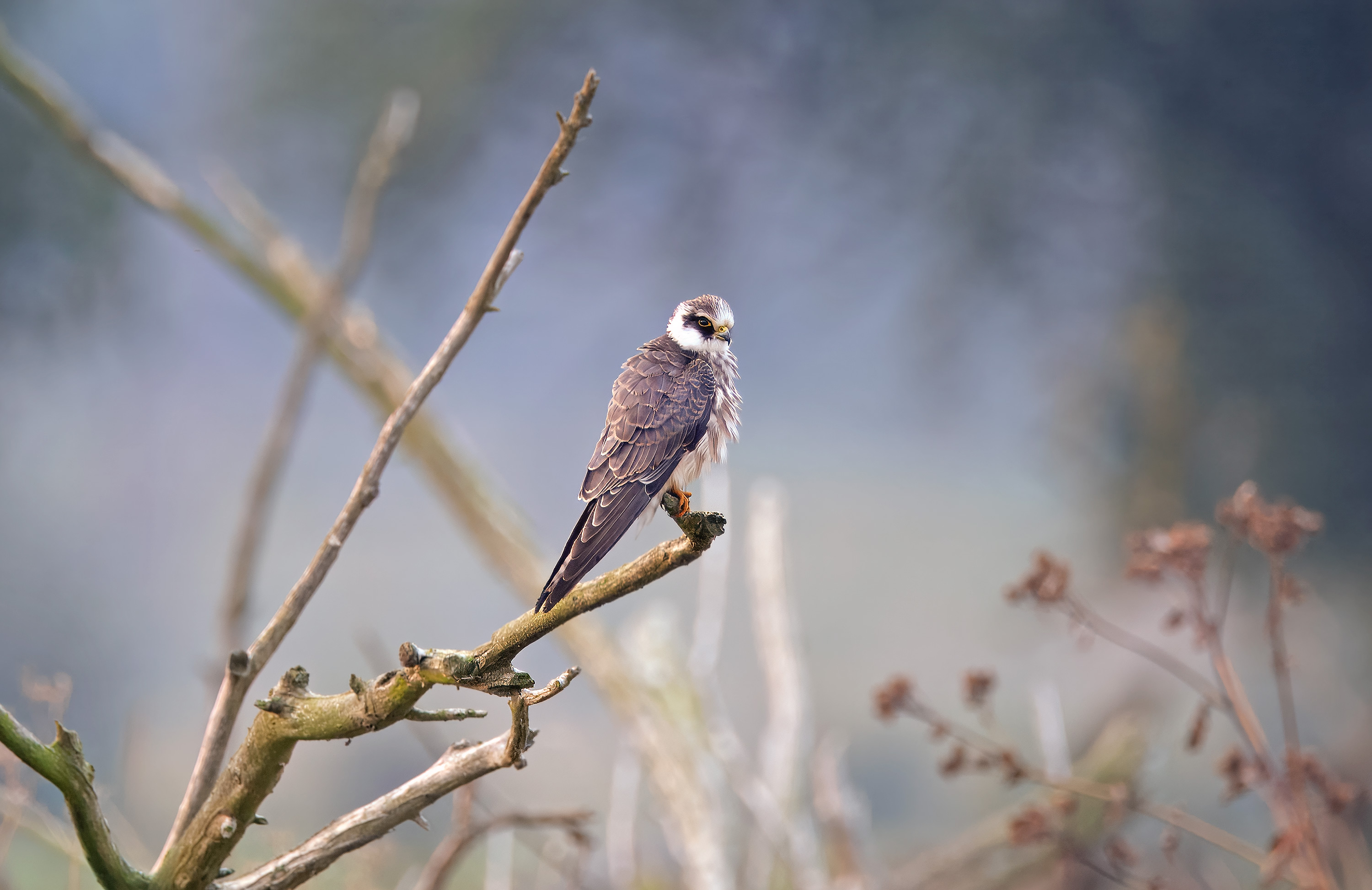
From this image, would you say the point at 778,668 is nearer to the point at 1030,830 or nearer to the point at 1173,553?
the point at 1030,830

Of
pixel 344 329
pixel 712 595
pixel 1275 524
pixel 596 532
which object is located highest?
pixel 344 329

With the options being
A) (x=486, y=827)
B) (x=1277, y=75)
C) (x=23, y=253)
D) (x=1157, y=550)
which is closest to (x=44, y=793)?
(x=23, y=253)

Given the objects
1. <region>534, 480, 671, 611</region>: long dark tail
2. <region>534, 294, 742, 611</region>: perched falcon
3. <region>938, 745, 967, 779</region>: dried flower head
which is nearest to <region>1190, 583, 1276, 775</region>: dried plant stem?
<region>938, 745, 967, 779</region>: dried flower head

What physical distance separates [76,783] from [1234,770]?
4.62 feet

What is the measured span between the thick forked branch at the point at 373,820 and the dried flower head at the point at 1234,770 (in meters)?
1.10

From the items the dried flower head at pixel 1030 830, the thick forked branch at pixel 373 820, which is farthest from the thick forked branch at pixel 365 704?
the dried flower head at pixel 1030 830

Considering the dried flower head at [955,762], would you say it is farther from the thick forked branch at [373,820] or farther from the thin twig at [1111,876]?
the thick forked branch at [373,820]

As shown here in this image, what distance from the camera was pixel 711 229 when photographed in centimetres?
283

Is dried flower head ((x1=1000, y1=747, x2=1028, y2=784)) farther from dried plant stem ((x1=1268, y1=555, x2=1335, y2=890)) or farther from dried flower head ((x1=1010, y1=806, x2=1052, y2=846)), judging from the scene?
dried plant stem ((x1=1268, y1=555, x2=1335, y2=890))

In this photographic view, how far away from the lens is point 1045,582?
1.30m

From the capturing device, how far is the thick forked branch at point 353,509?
70cm

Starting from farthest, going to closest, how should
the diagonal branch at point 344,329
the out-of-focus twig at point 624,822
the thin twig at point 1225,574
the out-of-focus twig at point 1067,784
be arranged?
the out-of-focus twig at point 624,822 → the diagonal branch at point 344,329 → the thin twig at point 1225,574 → the out-of-focus twig at point 1067,784

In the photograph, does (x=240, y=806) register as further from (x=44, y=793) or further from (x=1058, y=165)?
(x=1058, y=165)

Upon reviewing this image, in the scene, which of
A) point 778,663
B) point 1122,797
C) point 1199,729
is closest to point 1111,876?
point 1122,797
